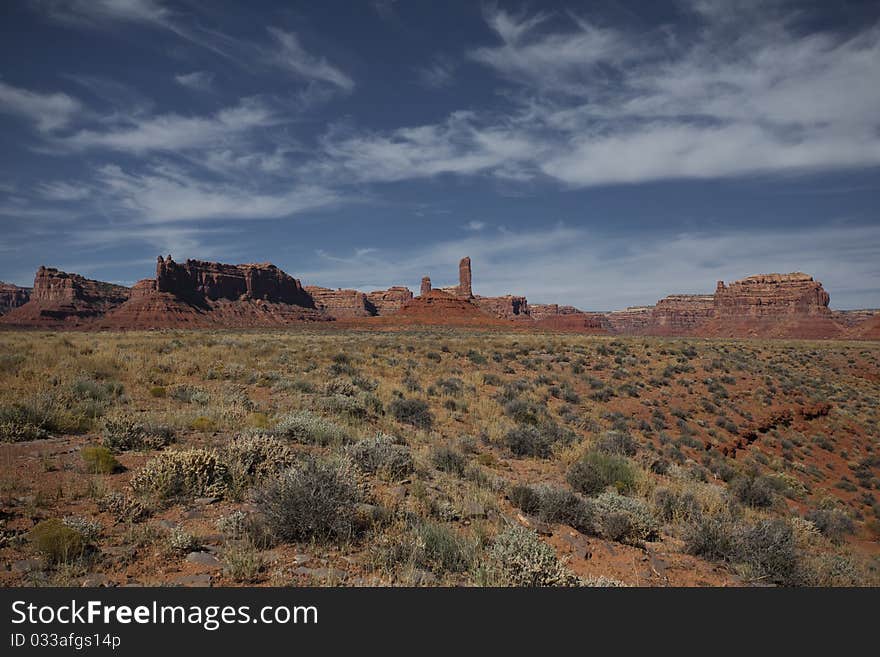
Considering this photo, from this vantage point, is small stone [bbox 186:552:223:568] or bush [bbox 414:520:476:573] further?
bush [bbox 414:520:476:573]

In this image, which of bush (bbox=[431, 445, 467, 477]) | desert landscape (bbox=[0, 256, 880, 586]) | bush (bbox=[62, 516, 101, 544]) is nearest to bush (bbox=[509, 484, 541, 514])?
desert landscape (bbox=[0, 256, 880, 586])

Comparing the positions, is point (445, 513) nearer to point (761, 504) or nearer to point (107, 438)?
point (107, 438)

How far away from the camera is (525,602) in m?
3.53

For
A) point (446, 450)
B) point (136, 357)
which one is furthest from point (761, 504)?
point (136, 357)

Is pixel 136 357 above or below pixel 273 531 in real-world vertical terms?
above

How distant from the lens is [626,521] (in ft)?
18.9

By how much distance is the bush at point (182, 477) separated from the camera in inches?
213

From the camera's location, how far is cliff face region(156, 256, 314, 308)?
140375 millimetres

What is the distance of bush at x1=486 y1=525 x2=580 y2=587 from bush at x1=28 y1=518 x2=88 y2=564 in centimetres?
380

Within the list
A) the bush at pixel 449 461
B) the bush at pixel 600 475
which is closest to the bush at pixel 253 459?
the bush at pixel 449 461

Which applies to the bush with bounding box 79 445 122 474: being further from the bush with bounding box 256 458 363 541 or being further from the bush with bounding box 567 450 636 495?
the bush with bounding box 567 450 636 495

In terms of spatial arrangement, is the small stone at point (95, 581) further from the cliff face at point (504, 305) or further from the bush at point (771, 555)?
the cliff face at point (504, 305)

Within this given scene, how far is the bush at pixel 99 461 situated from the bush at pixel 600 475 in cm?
734

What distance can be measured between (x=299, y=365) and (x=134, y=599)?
1462 cm
